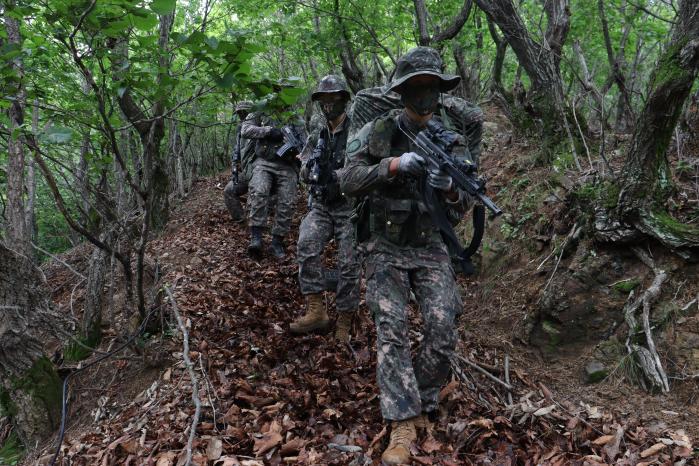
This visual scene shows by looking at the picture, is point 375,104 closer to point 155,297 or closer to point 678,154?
point 155,297

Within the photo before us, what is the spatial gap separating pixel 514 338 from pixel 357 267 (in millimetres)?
1827

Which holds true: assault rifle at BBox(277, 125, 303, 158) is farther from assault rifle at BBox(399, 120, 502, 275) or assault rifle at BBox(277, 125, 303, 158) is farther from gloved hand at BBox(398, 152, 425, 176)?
gloved hand at BBox(398, 152, 425, 176)

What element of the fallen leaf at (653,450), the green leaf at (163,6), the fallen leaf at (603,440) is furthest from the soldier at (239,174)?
the fallen leaf at (653,450)

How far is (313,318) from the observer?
514 centimetres

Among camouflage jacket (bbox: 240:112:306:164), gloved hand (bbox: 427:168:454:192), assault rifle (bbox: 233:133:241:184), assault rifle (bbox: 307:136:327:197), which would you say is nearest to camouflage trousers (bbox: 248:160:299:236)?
camouflage jacket (bbox: 240:112:306:164)

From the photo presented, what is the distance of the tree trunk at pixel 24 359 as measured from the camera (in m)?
4.02

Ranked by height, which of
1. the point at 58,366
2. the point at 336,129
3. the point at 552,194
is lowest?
the point at 58,366

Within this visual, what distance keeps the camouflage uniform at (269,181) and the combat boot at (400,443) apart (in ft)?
14.9

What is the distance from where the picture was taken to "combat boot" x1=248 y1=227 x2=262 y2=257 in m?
7.29

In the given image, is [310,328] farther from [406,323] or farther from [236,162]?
[236,162]

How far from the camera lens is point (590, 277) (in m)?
4.76

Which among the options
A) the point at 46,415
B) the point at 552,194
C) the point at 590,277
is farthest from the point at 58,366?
the point at 552,194

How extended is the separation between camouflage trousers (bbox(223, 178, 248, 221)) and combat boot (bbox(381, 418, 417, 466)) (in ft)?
21.4

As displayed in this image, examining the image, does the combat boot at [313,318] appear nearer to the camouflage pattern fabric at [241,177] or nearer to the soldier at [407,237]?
the soldier at [407,237]
